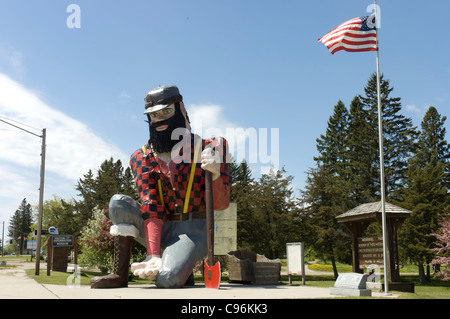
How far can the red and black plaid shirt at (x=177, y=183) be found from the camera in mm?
10445

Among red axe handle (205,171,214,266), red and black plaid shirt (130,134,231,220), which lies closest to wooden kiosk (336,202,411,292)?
red and black plaid shirt (130,134,231,220)

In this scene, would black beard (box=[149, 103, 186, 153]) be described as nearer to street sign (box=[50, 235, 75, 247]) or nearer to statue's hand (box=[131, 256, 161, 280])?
statue's hand (box=[131, 256, 161, 280])

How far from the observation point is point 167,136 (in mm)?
10633

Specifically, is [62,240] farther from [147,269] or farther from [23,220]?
[23,220]

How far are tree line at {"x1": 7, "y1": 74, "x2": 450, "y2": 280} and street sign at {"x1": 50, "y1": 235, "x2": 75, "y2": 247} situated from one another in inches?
57.6

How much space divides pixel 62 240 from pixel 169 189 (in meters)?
8.94

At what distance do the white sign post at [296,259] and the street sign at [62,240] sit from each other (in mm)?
8919

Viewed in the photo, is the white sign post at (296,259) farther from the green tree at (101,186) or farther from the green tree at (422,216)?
the green tree at (101,186)

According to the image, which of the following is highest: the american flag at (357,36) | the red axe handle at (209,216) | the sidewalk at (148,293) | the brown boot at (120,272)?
the american flag at (357,36)

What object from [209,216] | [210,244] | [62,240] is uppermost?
[209,216]

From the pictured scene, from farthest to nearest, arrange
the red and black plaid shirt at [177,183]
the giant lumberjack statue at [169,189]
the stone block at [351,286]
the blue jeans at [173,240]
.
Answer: the red and black plaid shirt at [177,183], the giant lumberjack statue at [169,189], the blue jeans at [173,240], the stone block at [351,286]

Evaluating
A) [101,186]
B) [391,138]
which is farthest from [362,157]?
[101,186]

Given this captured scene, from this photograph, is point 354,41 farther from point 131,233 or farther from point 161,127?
point 131,233

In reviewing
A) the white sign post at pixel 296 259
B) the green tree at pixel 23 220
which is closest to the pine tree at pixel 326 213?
the white sign post at pixel 296 259
